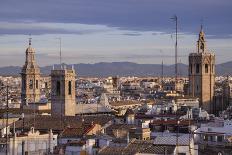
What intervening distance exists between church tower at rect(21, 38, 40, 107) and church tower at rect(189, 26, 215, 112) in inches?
731

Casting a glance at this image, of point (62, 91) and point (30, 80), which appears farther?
point (30, 80)

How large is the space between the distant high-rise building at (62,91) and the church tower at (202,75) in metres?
25.2

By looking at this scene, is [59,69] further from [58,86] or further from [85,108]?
[85,108]

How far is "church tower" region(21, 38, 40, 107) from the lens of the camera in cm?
6194

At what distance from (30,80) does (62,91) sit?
11419 millimetres

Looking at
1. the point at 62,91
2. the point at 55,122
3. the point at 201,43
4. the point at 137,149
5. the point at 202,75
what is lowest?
the point at 137,149

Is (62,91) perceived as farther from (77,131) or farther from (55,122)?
(77,131)

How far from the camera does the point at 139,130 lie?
112 feet

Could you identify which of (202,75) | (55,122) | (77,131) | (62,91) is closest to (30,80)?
(62,91)

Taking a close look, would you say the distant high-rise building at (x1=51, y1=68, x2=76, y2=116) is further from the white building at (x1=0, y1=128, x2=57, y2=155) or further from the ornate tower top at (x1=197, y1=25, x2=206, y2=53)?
the ornate tower top at (x1=197, y1=25, x2=206, y2=53)

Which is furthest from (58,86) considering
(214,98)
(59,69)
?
(214,98)

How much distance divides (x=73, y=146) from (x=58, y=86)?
2320 centimetres

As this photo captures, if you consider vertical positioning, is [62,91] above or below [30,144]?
above

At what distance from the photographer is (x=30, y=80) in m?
62.3
